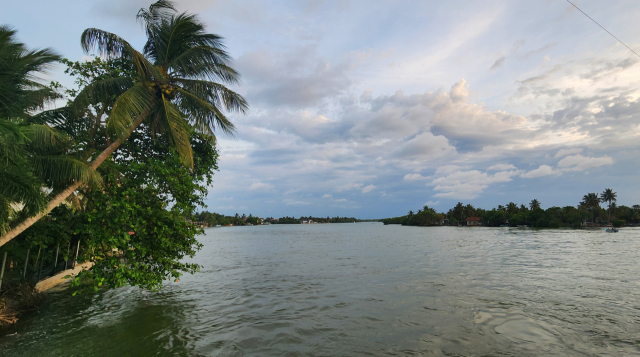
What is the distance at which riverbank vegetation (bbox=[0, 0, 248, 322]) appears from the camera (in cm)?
779

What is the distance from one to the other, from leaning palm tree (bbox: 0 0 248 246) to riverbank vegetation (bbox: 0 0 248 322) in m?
0.04

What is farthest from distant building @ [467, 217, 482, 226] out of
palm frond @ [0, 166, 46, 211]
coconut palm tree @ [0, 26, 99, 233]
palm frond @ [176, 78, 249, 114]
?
palm frond @ [0, 166, 46, 211]

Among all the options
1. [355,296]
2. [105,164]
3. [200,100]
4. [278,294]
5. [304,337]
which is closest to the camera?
[304,337]

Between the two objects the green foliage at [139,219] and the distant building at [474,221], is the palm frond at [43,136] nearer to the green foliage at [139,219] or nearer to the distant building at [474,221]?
the green foliage at [139,219]

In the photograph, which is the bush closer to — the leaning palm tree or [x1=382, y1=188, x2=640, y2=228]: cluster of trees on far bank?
[x1=382, y1=188, x2=640, y2=228]: cluster of trees on far bank

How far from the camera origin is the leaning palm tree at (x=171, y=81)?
9.66m

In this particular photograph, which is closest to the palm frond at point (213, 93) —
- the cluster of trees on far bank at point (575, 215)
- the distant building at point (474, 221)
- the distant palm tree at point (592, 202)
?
the cluster of trees on far bank at point (575, 215)

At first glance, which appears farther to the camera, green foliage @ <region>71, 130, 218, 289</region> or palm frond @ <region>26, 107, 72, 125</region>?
palm frond @ <region>26, 107, 72, 125</region>

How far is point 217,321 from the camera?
9898 mm

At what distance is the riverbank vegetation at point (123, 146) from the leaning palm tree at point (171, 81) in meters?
A: 0.04

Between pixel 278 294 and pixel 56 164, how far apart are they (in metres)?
9.56

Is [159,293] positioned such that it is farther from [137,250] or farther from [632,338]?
[632,338]

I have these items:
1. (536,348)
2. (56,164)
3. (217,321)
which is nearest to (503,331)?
(536,348)

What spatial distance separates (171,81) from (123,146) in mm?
2979
